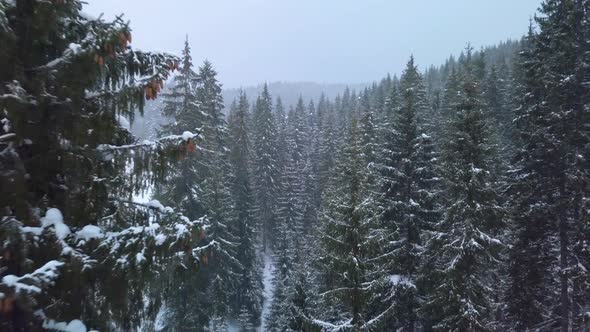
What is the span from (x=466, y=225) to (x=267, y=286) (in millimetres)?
33437

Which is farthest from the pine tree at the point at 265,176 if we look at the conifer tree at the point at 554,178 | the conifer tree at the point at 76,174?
the conifer tree at the point at 76,174

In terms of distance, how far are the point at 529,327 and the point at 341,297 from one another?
9.26 metres

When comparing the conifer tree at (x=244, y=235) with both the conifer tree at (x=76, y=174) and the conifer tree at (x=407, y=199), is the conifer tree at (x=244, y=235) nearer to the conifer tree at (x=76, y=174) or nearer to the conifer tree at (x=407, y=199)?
the conifer tree at (x=407, y=199)

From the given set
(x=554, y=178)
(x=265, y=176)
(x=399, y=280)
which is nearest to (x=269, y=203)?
(x=265, y=176)

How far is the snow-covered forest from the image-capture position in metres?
5.21

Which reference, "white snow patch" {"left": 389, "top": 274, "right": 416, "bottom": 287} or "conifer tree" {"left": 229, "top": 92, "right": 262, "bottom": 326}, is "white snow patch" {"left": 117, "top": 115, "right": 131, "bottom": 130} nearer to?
"white snow patch" {"left": 389, "top": 274, "right": 416, "bottom": 287}

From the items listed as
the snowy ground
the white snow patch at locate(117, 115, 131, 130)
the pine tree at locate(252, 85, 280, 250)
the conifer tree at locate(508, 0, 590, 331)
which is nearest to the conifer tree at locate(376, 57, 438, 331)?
the conifer tree at locate(508, 0, 590, 331)

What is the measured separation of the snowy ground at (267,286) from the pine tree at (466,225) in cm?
2200

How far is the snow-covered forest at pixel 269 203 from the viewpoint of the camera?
5207 mm

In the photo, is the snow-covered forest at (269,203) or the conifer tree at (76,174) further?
the snow-covered forest at (269,203)

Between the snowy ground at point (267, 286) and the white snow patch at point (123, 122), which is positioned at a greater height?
the white snow patch at point (123, 122)

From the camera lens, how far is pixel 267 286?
47125mm

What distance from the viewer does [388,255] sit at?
1962cm

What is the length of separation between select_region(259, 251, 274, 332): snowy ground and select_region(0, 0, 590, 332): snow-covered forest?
0.50 meters
